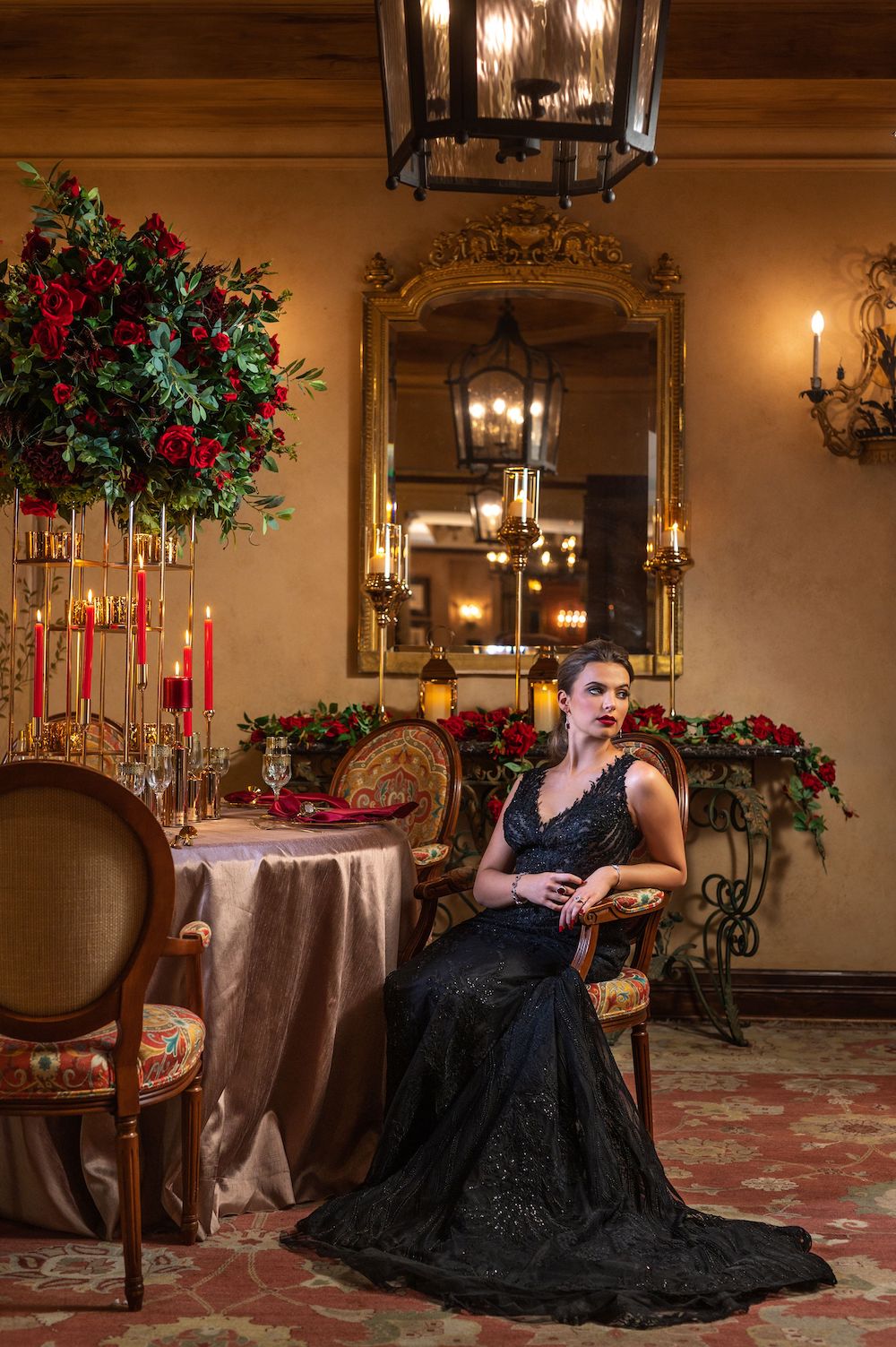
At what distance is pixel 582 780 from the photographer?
3396 millimetres

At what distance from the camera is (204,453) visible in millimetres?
3053

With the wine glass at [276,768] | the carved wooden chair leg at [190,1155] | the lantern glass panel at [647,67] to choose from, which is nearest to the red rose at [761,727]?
Answer: the wine glass at [276,768]

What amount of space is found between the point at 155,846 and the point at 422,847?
147cm

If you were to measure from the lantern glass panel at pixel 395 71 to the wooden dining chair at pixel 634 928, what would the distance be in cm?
170

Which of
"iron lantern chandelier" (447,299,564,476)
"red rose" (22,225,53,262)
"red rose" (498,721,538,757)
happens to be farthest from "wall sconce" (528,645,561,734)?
"red rose" (22,225,53,262)

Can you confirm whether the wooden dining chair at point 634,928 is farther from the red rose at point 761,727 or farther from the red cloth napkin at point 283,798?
the red rose at point 761,727

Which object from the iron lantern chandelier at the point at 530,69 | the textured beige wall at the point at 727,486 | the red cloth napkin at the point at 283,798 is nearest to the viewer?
the iron lantern chandelier at the point at 530,69

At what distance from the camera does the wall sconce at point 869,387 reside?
5324mm

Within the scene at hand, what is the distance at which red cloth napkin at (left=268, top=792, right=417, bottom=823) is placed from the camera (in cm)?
344

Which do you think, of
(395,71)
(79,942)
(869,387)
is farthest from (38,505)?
(869,387)

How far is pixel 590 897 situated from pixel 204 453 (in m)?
1.33

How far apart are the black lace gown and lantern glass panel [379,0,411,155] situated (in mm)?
1781

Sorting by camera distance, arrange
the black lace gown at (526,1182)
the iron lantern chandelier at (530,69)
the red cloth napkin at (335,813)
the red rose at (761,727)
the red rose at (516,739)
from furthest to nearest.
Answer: the red rose at (761,727), the red rose at (516,739), the red cloth napkin at (335,813), the black lace gown at (526,1182), the iron lantern chandelier at (530,69)

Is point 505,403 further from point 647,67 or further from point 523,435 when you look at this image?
point 647,67
